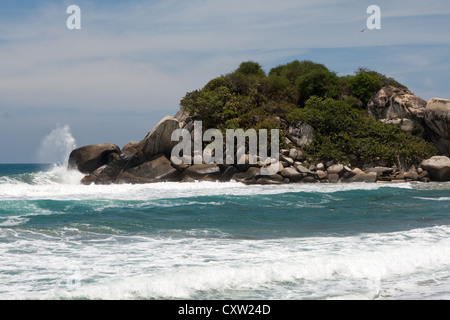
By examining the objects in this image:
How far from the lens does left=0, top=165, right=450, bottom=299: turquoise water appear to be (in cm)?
901

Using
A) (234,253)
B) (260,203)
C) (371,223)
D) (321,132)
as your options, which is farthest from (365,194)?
(234,253)

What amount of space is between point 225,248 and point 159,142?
23.6 meters

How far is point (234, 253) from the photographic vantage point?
1166 cm

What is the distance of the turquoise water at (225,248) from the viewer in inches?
355

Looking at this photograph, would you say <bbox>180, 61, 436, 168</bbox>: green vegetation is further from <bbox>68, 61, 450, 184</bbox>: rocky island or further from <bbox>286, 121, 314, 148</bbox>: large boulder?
<bbox>286, 121, 314, 148</bbox>: large boulder

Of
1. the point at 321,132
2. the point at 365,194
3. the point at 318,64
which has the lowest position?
the point at 365,194

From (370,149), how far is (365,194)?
11105mm

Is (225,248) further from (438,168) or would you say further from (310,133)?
(310,133)

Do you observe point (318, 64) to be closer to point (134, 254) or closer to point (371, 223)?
point (371, 223)

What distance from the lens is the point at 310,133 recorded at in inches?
1512

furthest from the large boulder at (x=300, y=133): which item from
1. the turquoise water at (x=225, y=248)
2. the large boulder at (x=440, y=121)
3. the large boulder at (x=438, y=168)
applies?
the turquoise water at (x=225, y=248)

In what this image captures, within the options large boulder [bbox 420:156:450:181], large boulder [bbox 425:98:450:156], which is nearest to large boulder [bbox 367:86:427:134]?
large boulder [bbox 425:98:450:156]

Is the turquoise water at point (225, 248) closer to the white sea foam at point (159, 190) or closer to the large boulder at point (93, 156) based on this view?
the white sea foam at point (159, 190)
